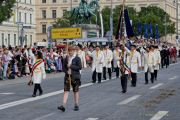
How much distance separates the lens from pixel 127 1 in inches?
5935

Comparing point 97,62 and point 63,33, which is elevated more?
point 63,33

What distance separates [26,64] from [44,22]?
12054cm

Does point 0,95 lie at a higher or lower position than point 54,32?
lower

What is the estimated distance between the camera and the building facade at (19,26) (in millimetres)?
99938

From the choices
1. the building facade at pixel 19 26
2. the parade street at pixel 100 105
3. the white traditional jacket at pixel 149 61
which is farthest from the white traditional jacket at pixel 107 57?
the building facade at pixel 19 26

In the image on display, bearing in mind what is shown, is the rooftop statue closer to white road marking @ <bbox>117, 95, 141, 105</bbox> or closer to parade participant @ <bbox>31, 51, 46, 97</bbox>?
parade participant @ <bbox>31, 51, 46, 97</bbox>

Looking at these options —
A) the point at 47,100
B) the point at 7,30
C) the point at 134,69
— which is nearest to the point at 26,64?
the point at 134,69

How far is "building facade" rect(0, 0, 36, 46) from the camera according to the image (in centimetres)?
9994

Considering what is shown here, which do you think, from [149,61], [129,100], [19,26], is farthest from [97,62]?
[19,26]

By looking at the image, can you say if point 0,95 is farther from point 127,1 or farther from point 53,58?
point 127,1

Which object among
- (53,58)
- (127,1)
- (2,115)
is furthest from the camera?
(127,1)

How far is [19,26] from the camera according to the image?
97.2 metres

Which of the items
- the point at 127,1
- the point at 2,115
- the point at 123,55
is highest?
the point at 127,1

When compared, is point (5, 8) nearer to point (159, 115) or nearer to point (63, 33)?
point (63, 33)
